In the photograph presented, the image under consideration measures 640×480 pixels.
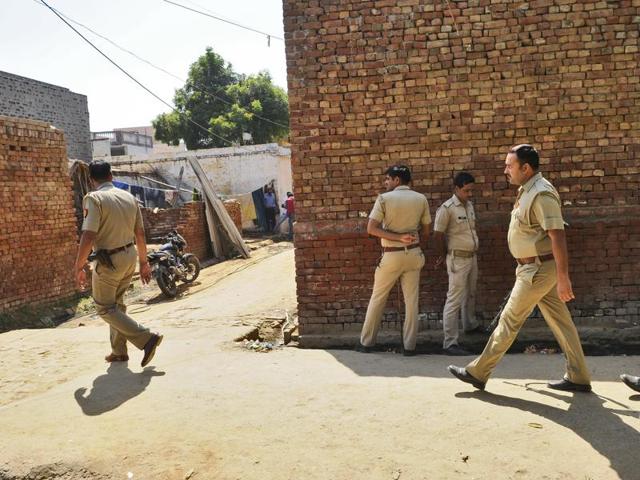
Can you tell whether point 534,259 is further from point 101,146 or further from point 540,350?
point 101,146

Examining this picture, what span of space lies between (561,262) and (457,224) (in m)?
1.86

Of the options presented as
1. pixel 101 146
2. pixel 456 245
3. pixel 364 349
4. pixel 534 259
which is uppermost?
pixel 101 146

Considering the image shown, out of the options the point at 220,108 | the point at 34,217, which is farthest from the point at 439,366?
the point at 220,108

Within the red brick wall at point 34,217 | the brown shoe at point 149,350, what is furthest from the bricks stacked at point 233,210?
the brown shoe at point 149,350

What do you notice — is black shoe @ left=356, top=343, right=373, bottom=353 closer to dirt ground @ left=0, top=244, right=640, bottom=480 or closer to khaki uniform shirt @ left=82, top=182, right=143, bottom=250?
dirt ground @ left=0, top=244, right=640, bottom=480

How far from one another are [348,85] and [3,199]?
581 centimetres

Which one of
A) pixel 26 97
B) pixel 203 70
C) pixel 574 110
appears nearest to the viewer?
pixel 574 110

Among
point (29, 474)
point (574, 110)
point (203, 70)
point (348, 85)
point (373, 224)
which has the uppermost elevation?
point (203, 70)

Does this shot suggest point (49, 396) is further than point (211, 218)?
No

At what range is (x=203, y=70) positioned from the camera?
33625 millimetres

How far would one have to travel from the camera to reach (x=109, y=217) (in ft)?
16.0

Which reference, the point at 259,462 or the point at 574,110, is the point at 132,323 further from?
the point at 574,110

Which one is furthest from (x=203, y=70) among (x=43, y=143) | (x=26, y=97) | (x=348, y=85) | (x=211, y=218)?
(x=348, y=85)

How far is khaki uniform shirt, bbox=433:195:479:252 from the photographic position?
5398 millimetres
